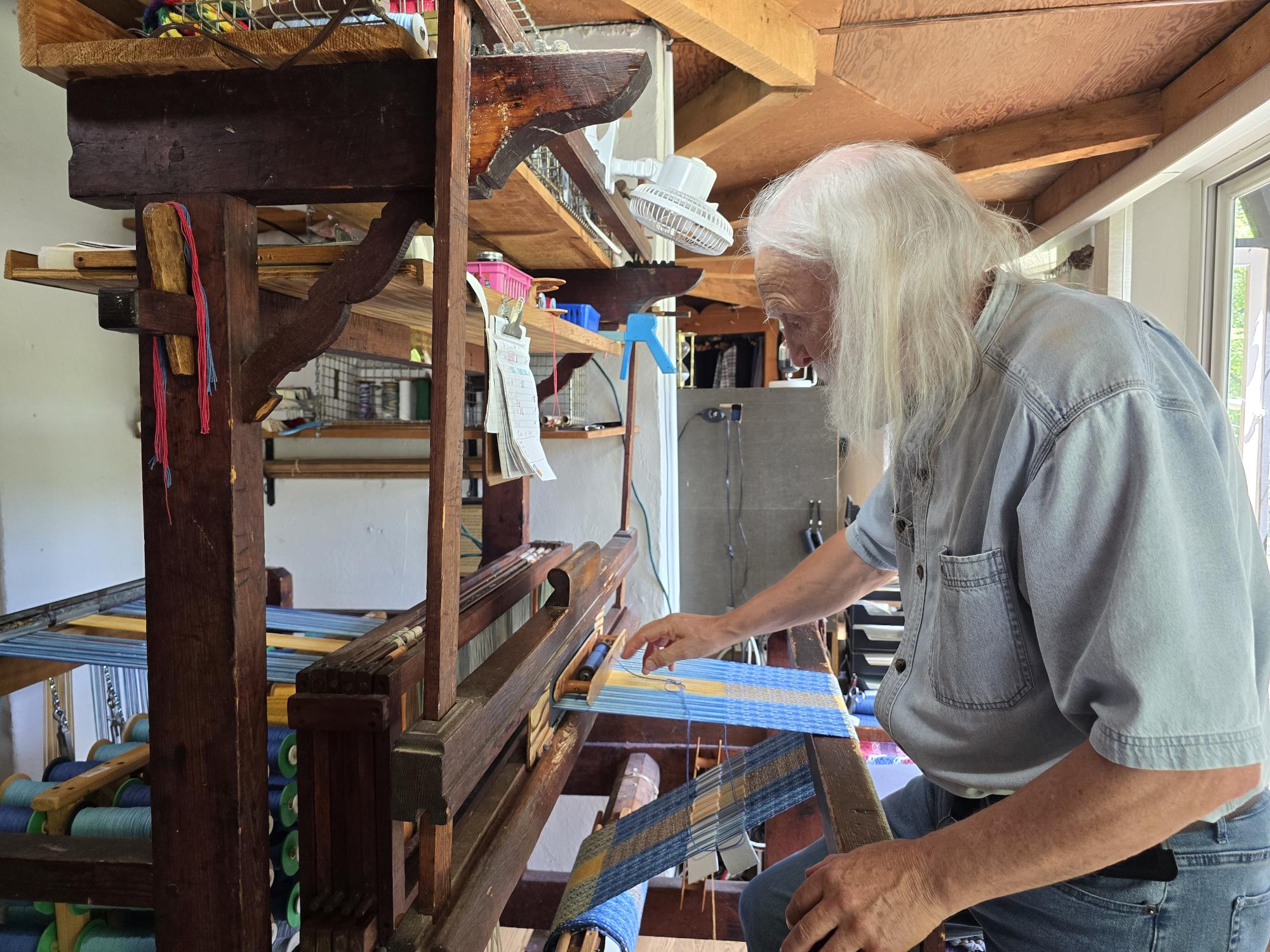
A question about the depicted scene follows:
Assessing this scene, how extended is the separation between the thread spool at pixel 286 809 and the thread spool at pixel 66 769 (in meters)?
0.51

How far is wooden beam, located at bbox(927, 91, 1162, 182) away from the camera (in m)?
3.02

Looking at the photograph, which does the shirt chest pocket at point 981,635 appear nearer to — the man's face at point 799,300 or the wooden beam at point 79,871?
the man's face at point 799,300

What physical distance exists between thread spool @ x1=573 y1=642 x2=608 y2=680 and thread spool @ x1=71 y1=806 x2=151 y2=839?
31.1 inches

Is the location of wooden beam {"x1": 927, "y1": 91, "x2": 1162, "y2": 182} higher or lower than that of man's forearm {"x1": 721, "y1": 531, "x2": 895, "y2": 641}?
higher

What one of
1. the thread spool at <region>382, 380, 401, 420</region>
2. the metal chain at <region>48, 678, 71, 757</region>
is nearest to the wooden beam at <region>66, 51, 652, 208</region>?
the metal chain at <region>48, 678, 71, 757</region>

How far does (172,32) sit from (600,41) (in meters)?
2.08

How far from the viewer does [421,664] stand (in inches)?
41.6

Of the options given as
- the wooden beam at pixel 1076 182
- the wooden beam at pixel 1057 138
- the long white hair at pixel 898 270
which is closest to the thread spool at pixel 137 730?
the long white hair at pixel 898 270

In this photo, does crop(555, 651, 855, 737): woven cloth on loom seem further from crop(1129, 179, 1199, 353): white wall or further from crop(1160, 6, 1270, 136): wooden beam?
crop(1129, 179, 1199, 353): white wall

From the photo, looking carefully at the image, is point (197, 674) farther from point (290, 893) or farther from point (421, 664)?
point (290, 893)

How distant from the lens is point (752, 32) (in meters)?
2.10

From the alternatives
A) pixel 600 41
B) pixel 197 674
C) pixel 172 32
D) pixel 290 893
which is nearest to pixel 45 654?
pixel 290 893

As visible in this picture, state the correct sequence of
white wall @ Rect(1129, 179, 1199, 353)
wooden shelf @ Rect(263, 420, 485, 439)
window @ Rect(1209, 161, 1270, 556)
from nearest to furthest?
1. wooden shelf @ Rect(263, 420, 485, 439)
2. window @ Rect(1209, 161, 1270, 556)
3. white wall @ Rect(1129, 179, 1199, 353)

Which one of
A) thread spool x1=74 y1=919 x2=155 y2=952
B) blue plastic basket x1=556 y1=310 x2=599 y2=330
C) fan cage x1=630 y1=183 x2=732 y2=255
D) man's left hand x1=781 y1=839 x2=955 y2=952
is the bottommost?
thread spool x1=74 y1=919 x2=155 y2=952
